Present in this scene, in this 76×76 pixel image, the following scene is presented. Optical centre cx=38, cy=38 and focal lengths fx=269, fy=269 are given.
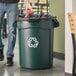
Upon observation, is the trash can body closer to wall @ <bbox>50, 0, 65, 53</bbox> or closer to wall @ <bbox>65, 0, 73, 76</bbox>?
wall @ <bbox>65, 0, 73, 76</bbox>

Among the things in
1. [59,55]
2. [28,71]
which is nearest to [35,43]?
[28,71]

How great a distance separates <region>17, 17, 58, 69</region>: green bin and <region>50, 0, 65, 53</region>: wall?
75 centimetres

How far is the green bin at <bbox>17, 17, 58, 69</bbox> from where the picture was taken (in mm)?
4105

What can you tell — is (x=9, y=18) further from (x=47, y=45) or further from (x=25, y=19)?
(x=47, y=45)

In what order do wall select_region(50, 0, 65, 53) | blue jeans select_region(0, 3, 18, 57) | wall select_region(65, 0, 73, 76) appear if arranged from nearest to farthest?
wall select_region(65, 0, 73, 76), blue jeans select_region(0, 3, 18, 57), wall select_region(50, 0, 65, 53)

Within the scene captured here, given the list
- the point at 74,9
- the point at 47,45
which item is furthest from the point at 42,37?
the point at 74,9

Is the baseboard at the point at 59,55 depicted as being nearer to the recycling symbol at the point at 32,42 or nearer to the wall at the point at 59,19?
the wall at the point at 59,19

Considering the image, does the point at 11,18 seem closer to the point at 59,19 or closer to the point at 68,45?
the point at 59,19

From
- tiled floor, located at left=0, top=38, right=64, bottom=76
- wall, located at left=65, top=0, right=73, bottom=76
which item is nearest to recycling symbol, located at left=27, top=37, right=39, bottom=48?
tiled floor, located at left=0, top=38, right=64, bottom=76

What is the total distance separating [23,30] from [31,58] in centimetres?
45

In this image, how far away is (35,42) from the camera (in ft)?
13.4

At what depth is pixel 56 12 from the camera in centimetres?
508

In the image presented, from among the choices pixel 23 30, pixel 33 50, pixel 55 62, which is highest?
pixel 23 30

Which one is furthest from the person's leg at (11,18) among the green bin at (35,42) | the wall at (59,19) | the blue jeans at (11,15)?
the wall at (59,19)
